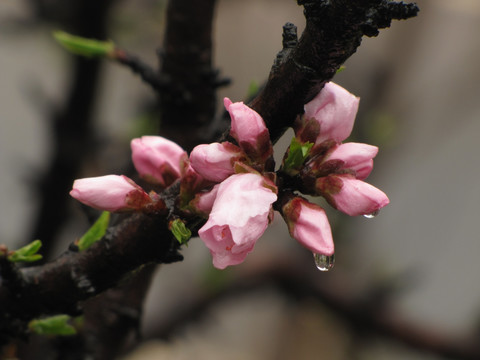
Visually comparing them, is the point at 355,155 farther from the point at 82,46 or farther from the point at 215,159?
the point at 82,46

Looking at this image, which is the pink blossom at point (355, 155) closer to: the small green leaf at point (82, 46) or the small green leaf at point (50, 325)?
the small green leaf at point (50, 325)

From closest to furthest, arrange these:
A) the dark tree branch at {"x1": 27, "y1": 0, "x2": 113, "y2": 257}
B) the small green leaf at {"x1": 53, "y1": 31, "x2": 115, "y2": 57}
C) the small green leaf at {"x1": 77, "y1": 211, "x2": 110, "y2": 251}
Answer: the small green leaf at {"x1": 77, "y1": 211, "x2": 110, "y2": 251}, the small green leaf at {"x1": 53, "y1": 31, "x2": 115, "y2": 57}, the dark tree branch at {"x1": 27, "y1": 0, "x2": 113, "y2": 257}

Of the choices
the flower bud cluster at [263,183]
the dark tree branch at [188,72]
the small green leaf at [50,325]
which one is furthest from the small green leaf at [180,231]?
the dark tree branch at [188,72]

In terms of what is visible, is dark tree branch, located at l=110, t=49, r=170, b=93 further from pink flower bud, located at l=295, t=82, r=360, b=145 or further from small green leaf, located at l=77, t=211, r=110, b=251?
pink flower bud, located at l=295, t=82, r=360, b=145

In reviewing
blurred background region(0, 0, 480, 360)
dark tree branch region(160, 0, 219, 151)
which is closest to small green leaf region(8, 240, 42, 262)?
dark tree branch region(160, 0, 219, 151)

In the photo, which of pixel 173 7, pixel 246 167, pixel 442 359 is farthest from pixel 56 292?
pixel 442 359

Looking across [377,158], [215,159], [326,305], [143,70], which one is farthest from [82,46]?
[377,158]

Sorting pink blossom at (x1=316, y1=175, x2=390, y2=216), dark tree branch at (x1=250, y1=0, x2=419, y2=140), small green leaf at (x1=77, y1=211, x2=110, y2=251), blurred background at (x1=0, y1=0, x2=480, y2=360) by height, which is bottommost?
blurred background at (x1=0, y1=0, x2=480, y2=360)
